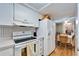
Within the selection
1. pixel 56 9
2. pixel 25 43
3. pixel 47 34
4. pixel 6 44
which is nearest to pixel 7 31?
pixel 6 44

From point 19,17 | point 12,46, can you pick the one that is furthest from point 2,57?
point 19,17

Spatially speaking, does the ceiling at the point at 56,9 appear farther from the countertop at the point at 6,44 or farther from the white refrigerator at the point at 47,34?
the countertop at the point at 6,44

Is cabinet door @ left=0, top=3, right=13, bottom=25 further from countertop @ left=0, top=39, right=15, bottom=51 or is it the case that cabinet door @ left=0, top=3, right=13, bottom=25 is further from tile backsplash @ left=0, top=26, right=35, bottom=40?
countertop @ left=0, top=39, right=15, bottom=51

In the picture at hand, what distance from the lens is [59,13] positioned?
4.51 ft

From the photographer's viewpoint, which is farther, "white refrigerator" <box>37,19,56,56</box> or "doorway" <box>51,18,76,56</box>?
"white refrigerator" <box>37,19,56,56</box>

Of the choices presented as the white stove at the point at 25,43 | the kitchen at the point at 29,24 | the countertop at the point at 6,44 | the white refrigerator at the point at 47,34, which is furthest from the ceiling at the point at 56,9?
the countertop at the point at 6,44

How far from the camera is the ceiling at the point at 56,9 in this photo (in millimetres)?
1251

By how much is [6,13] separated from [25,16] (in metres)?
0.23

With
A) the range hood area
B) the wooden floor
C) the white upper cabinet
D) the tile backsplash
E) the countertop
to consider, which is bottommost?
the wooden floor

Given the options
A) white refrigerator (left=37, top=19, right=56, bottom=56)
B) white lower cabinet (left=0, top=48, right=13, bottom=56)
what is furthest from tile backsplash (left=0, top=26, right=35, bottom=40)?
white refrigerator (left=37, top=19, right=56, bottom=56)

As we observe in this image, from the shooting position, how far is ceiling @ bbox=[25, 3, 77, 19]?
1.25 m

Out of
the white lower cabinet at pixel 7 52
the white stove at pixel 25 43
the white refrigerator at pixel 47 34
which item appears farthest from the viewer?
the white refrigerator at pixel 47 34

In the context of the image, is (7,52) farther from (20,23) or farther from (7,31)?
(20,23)

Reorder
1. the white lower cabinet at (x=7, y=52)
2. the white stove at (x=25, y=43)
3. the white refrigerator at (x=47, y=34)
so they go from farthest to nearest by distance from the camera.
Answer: the white refrigerator at (x=47, y=34), the white stove at (x=25, y=43), the white lower cabinet at (x=7, y=52)
